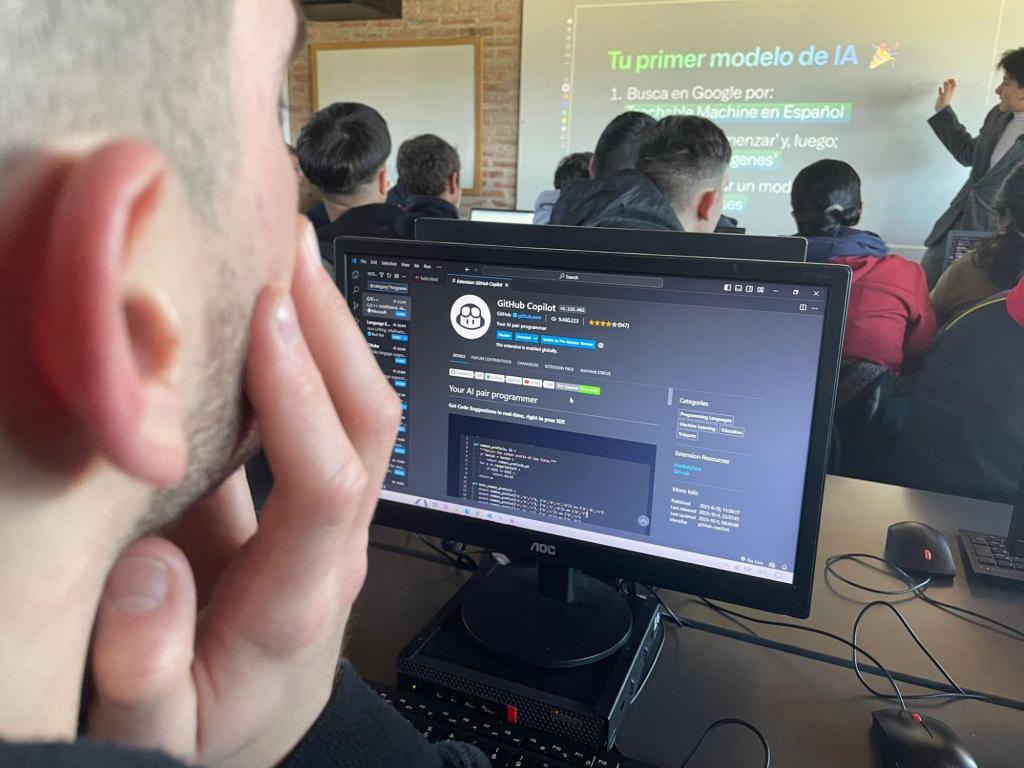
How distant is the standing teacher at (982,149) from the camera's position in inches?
141

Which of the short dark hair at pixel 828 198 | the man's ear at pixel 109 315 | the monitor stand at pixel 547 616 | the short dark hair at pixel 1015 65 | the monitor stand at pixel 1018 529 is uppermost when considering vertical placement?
the short dark hair at pixel 1015 65

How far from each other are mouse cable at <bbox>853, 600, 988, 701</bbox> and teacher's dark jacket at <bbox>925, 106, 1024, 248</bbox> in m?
3.48

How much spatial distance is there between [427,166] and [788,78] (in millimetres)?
2277

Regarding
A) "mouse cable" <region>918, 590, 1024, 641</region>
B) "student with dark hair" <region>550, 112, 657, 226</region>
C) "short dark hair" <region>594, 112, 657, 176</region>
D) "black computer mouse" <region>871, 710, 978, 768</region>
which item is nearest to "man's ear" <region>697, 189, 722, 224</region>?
"student with dark hair" <region>550, 112, 657, 226</region>

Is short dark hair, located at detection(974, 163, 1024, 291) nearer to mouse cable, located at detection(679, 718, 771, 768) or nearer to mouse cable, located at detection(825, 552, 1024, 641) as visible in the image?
mouse cable, located at detection(825, 552, 1024, 641)

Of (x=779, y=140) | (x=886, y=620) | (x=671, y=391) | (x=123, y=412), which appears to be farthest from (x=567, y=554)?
(x=779, y=140)

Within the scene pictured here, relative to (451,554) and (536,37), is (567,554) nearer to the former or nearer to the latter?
(451,554)

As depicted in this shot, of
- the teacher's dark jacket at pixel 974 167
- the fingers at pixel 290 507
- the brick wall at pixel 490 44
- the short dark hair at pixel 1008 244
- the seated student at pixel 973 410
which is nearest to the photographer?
the fingers at pixel 290 507

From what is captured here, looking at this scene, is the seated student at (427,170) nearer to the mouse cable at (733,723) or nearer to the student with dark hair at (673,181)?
the student with dark hair at (673,181)

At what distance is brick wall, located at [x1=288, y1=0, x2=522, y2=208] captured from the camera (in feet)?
15.4

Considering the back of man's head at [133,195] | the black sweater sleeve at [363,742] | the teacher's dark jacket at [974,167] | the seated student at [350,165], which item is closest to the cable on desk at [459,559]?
the black sweater sleeve at [363,742]

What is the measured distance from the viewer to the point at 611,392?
80 cm

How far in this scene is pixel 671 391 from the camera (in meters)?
0.78

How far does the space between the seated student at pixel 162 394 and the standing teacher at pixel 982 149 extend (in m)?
4.01
